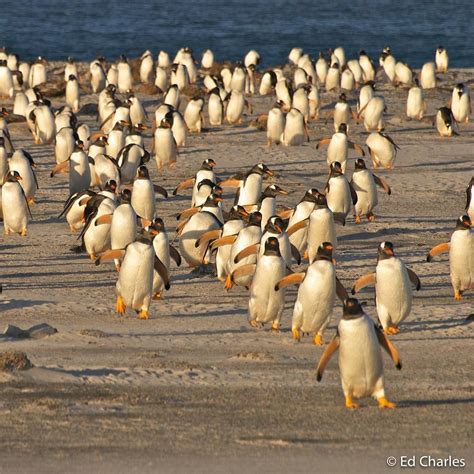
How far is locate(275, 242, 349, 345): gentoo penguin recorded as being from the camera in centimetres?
1016

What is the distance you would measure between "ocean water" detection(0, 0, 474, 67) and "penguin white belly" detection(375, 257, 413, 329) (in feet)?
121

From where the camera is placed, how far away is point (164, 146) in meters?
20.7

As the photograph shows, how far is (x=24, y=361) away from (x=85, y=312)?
2.37 m

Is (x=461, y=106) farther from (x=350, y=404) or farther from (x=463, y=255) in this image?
(x=350, y=404)

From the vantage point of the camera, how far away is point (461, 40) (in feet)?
190

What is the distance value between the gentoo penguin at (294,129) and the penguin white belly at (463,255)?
37.7 ft

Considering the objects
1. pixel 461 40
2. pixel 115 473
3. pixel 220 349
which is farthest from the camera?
pixel 461 40

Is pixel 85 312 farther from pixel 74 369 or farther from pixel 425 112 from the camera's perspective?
pixel 425 112

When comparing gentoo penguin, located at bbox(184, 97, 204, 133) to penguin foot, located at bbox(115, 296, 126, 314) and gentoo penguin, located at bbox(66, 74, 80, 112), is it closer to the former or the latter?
gentoo penguin, located at bbox(66, 74, 80, 112)

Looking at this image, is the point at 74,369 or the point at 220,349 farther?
the point at 220,349

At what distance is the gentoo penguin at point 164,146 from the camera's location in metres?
20.6

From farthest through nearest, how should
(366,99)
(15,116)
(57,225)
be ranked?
(366,99)
(15,116)
(57,225)

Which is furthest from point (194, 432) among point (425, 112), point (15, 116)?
point (425, 112)
